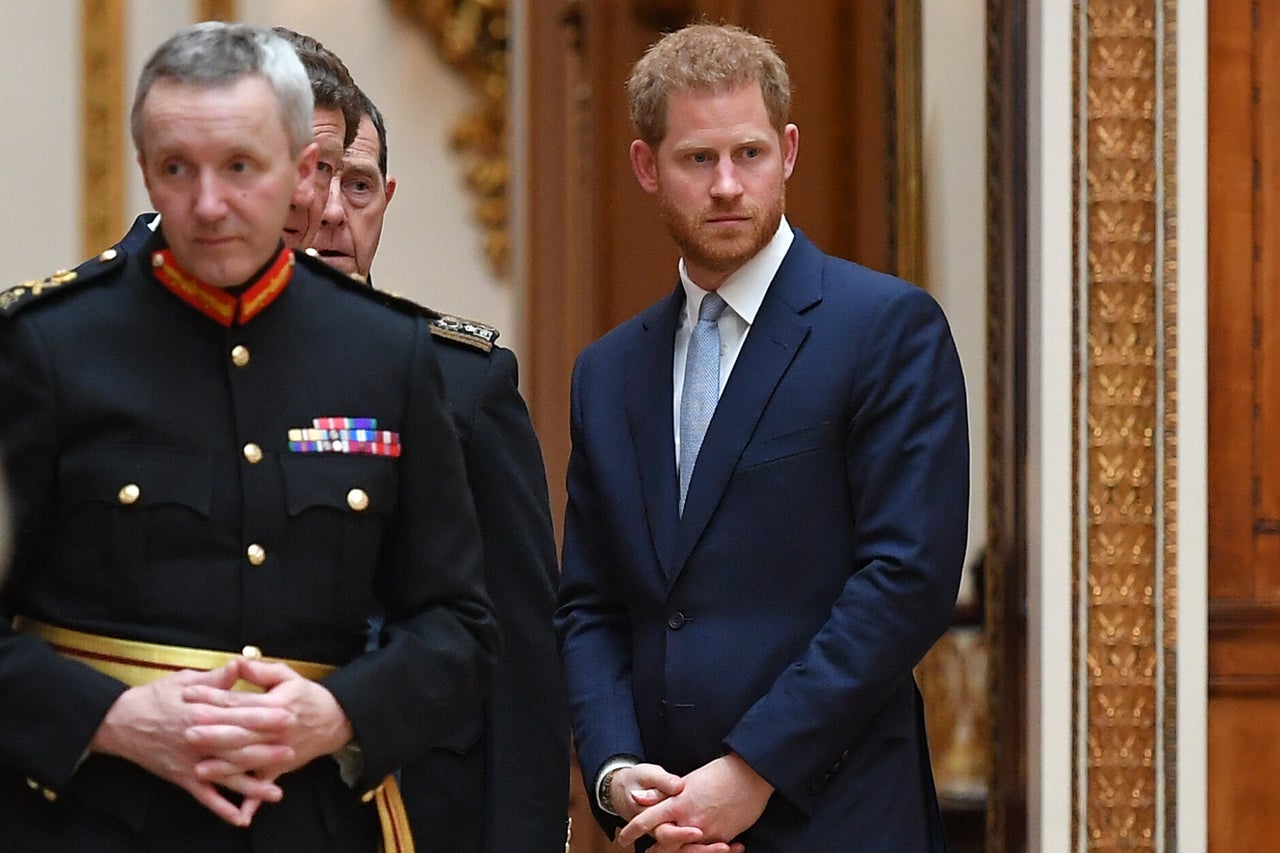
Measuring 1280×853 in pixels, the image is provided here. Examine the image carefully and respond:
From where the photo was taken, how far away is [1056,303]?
376cm

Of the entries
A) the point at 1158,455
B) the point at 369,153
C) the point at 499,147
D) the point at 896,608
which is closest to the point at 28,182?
the point at 499,147

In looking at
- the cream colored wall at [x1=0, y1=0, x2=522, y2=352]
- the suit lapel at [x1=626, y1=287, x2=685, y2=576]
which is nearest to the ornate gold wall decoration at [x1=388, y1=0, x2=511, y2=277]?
the cream colored wall at [x1=0, y1=0, x2=522, y2=352]

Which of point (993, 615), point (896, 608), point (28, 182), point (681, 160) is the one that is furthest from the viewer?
point (28, 182)

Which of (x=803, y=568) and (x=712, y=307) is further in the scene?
(x=712, y=307)

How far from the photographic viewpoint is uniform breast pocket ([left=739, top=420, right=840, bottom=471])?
2.63 meters

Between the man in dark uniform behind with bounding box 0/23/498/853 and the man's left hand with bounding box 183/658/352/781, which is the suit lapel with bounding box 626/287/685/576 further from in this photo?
the man's left hand with bounding box 183/658/352/781

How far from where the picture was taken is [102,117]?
570cm

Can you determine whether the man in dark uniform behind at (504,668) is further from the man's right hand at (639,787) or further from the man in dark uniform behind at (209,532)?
the man in dark uniform behind at (209,532)

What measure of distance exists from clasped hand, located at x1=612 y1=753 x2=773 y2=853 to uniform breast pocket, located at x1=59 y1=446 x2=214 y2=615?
2.36 feet

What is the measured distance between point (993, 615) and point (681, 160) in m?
1.70

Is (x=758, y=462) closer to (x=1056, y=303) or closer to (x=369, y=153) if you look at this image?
(x=369, y=153)

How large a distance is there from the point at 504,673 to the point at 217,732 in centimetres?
81

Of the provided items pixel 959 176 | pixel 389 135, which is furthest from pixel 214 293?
pixel 389 135

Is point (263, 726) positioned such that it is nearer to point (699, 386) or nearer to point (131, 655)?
point (131, 655)
